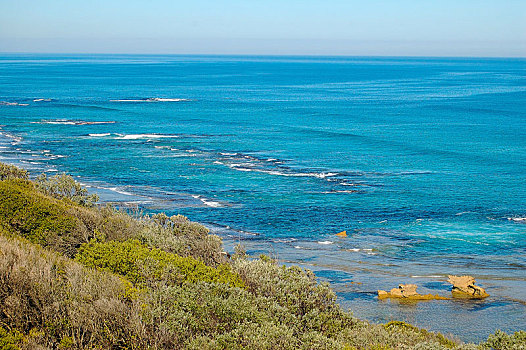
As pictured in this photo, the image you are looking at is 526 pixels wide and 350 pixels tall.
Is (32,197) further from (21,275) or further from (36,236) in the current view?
(21,275)

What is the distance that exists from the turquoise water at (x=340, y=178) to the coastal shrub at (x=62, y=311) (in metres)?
16.5

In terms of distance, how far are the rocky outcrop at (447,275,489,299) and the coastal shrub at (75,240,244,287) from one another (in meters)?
15.1

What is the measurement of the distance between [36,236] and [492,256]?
91.1ft

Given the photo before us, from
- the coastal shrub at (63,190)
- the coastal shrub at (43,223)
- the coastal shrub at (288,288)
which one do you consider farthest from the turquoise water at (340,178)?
the coastal shrub at (43,223)

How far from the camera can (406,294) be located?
3095cm

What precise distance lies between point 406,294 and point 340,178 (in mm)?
27563

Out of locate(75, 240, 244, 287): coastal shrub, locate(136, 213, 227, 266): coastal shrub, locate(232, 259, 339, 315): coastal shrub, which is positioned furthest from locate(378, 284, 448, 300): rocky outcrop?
locate(75, 240, 244, 287): coastal shrub

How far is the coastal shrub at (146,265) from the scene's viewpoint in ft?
62.0

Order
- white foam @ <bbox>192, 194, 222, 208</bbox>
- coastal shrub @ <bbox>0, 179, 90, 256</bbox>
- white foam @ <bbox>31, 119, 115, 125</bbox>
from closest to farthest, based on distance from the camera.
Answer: coastal shrub @ <bbox>0, 179, 90, 256</bbox>
white foam @ <bbox>192, 194, 222, 208</bbox>
white foam @ <bbox>31, 119, 115, 125</bbox>

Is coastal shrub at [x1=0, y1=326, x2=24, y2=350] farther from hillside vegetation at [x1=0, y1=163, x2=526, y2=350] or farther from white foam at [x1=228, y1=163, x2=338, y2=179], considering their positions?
white foam at [x1=228, y1=163, x2=338, y2=179]

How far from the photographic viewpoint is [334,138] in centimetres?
8094

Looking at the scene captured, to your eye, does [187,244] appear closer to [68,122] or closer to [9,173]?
[9,173]

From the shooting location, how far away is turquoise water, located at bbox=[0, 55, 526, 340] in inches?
1374

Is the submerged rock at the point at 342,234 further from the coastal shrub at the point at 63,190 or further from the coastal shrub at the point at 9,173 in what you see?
the coastal shrub at the point at 9,173
